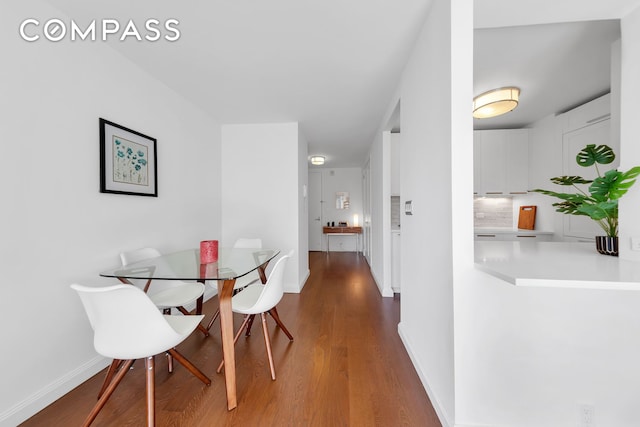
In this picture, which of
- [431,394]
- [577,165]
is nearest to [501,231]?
[577,165]

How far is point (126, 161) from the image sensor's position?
213 centimetres

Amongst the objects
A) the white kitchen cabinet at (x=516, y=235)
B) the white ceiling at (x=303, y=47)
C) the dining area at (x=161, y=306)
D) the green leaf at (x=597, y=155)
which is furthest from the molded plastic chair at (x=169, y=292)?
the white kitchen cabinet at (x=516, y=235)

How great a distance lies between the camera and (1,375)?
1.33 m

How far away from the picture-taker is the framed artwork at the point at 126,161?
1.93 m

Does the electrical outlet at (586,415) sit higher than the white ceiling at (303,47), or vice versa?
the white ceiling at (303,47)

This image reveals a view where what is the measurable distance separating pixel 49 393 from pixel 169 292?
2.71 ft

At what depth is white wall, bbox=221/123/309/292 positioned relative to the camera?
3.64 meters

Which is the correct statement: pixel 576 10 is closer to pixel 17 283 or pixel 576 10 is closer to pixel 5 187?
pixel 5 187

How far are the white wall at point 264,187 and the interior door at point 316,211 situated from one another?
370 centimetres

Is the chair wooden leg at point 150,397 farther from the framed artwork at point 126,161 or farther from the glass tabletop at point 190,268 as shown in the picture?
the framed artwork at point 126,161

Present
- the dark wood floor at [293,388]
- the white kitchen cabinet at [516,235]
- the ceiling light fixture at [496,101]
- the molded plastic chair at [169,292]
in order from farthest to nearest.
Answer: the white kitchen cabinet at [516,235] → the ceiling light fixture at [496,101] → the molded plastic chair at [169,292] → the dark wood floor at [293,388]

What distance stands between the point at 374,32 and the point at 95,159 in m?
2.25

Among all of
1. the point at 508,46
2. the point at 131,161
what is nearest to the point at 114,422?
the point at 131,161

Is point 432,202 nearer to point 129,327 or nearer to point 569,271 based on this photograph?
point 569,271
